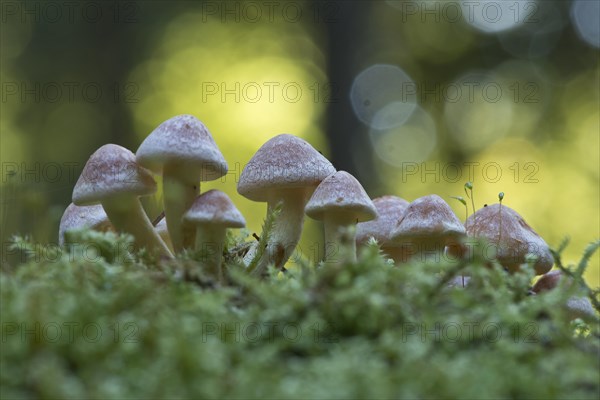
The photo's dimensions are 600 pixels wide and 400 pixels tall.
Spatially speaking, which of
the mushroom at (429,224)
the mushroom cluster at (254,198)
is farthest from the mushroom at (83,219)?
the mushroom at (429,224)

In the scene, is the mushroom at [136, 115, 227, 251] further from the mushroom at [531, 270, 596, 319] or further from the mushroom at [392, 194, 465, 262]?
the mushroom at [531, 270, 596, 319]

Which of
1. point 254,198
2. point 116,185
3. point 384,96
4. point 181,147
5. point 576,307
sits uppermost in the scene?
point 384,96

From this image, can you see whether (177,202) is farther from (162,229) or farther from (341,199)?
(341,199)

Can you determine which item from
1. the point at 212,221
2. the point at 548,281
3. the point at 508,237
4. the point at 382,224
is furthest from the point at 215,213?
the point at 548,281

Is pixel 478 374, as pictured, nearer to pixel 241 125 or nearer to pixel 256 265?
pixel 256 265

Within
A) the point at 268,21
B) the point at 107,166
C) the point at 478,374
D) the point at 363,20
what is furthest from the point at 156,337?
the point at 268,21

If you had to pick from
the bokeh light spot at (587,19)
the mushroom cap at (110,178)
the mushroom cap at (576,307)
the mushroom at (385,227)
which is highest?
the bokeh light spot at (587,19)

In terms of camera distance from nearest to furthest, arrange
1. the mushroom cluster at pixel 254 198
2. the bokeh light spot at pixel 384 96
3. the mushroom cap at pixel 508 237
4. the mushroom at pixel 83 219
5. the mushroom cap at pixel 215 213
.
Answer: the mushroom cap at pixel 215 213, the mushroom cluster at pixel 254 198, the mushroom cap at pixel 508 237, the mushroom at pixel 83 219, the bokeh light spot at pixel 384 96

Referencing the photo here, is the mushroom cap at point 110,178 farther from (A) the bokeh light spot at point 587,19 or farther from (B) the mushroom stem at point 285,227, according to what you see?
(A) the bokeh light spot at point 587,19
